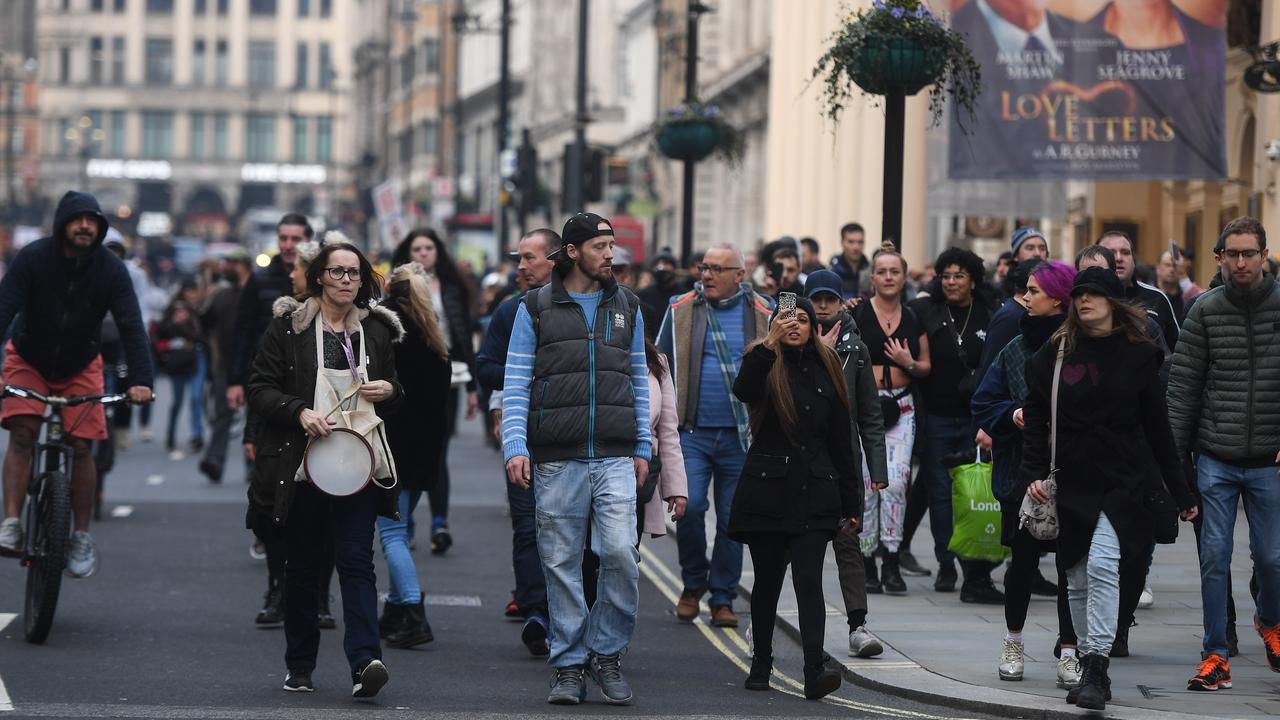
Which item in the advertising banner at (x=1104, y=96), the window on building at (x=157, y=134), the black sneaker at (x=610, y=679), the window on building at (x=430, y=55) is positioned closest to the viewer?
the black sneaker at (x=610, y=679)

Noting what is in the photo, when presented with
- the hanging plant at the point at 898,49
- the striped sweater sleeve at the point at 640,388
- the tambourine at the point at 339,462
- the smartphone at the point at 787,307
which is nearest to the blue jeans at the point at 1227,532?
the smartphone at the point at 787,307

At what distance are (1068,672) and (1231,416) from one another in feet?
3.99

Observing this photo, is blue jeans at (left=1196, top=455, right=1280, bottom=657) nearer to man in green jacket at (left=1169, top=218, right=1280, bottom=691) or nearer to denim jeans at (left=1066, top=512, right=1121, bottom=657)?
man in green jacket at (left=1169, top=218, right=1280, bottom=691)

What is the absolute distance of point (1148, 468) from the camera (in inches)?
343

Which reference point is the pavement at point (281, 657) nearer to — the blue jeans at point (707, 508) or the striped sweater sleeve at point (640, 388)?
the blue jeans at point (707, 508)

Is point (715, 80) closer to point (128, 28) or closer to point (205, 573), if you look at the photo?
point (205, 573)

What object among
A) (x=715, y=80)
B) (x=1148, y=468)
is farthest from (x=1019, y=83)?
(x=715, y=80)

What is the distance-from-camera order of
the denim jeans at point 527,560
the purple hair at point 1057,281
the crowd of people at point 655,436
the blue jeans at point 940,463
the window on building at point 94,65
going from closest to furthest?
the crowd of people at point 655,436 < the purple hair at point 1057,281 < the denim jeans at point 527,560 < the blue jeans at point 940,463 < the window on building at point 94,65

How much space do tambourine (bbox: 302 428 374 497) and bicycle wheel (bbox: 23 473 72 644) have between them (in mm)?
1885

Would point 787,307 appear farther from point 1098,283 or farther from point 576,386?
point 1098,283

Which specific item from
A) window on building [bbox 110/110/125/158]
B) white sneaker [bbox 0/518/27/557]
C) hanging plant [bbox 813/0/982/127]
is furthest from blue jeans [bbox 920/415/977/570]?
window on building [bbox 110/110/125/158]

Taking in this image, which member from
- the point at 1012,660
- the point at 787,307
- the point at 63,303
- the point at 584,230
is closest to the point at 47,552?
the point at 63,303

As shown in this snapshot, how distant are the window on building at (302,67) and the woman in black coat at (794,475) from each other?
492 ft

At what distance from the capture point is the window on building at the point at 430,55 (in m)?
95.0
